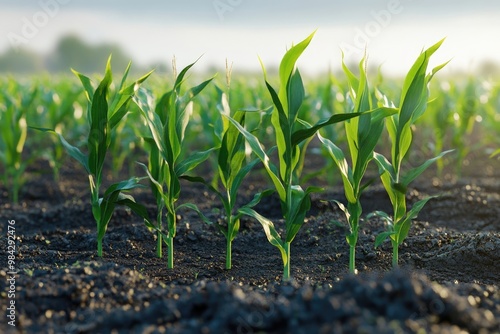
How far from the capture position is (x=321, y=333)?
228 centimetres

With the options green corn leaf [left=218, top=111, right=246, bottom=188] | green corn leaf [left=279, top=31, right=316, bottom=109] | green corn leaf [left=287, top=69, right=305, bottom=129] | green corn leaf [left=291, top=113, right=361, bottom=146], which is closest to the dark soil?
green corn leaf [left=218, top=111, right=246, bottom=188]

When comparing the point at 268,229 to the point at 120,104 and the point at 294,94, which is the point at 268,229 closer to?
the point at 294,94

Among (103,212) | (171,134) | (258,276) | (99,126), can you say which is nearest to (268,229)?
(258,276)

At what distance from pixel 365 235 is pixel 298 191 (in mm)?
1220

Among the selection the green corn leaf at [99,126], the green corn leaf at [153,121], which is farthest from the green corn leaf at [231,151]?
the green corn leaf at [99,126]

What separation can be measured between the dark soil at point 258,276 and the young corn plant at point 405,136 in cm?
35

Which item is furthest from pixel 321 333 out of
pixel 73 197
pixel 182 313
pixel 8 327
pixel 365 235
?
pixel 73 197

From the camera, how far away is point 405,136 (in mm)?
3867

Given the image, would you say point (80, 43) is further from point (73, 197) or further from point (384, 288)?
point (384, 288)

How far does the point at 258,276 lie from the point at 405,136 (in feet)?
4.37

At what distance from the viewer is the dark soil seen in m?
2.56

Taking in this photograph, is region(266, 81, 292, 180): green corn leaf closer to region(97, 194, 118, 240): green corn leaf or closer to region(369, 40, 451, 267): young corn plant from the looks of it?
region(369, 40, 451, 267): young corn plant

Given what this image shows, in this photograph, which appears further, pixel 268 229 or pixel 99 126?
pixel 99 126

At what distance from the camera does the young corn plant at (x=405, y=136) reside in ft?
12.1
